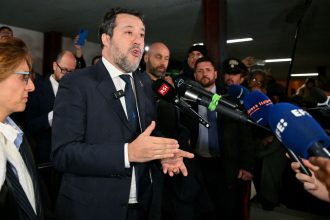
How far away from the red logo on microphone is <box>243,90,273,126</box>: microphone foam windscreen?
1.15 feet

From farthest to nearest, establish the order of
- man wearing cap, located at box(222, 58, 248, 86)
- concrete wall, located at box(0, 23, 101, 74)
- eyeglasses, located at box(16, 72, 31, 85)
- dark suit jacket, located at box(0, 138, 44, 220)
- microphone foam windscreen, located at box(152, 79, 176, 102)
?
concrete wall, located at box(0, 23, 101, 74), man wearing cap, located at box(222, 58, 248, 86), microphone foam windscreen, located at box(152, 79, 176, 102), eyeglasses, located at box(16, 72, 31, 85), dark suit jacket, located at box(0, 138, 44, 220)

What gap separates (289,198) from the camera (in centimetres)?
254

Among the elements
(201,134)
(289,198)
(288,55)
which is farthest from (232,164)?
(288,55)

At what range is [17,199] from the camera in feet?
3.26

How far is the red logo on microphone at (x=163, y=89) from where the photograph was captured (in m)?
1.29

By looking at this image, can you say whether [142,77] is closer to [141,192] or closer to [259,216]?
[141,192]

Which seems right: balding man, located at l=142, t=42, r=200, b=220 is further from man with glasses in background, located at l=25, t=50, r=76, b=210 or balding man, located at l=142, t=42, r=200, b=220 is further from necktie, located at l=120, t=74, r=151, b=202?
man with glasses in background, located at l=25, t=50, r=76, b=210

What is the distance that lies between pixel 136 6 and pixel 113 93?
4312 mm

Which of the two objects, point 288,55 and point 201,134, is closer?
point 201,134

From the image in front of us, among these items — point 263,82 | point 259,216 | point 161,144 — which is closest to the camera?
point 161,144

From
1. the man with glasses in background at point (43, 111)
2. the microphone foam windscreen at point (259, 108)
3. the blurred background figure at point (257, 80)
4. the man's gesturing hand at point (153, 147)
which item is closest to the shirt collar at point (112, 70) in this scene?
the man's gesturing hand at point (153, 147)

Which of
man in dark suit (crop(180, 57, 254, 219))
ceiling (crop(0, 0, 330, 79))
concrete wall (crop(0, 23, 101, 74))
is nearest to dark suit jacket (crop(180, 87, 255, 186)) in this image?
man in dark suit (crop(180, 57, 254, 219))

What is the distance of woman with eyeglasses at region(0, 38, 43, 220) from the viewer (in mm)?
1004

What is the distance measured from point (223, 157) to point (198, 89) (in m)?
1.36
